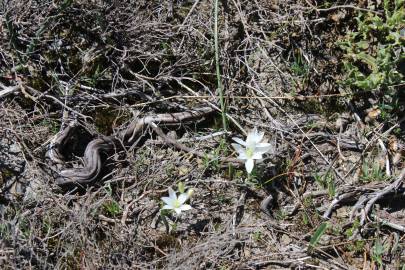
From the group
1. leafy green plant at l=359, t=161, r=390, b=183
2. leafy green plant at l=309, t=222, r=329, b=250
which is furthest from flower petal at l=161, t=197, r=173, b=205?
leafy green plant at l=359, t=161, r=390, b=183

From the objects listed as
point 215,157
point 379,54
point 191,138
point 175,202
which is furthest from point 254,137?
point 379,54

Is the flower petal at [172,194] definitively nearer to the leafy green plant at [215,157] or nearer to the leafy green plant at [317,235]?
the leafy green plant at [215,157]

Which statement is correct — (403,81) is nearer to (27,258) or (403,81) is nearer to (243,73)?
(243,73)

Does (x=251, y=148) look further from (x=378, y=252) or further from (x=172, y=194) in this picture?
(x=378, y=252)

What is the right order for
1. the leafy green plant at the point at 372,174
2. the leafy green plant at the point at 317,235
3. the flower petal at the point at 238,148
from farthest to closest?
the leafy green plant at the point at 372,174 < the flower petal at the point at 238,148 < the leafy green plant at the point at 317,235

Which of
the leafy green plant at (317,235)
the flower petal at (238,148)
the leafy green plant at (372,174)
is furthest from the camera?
the leafy green plant at (372,174)

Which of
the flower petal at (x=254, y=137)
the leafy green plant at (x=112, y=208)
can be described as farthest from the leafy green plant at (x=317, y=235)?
the leafy green plant at (x=112, y=208)

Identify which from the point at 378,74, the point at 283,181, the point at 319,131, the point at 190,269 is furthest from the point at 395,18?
the point at 190,269

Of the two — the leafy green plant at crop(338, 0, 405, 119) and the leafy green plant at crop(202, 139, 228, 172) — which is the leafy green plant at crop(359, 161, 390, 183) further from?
the leafy green plant at crop(202, 139, 228, 172)
